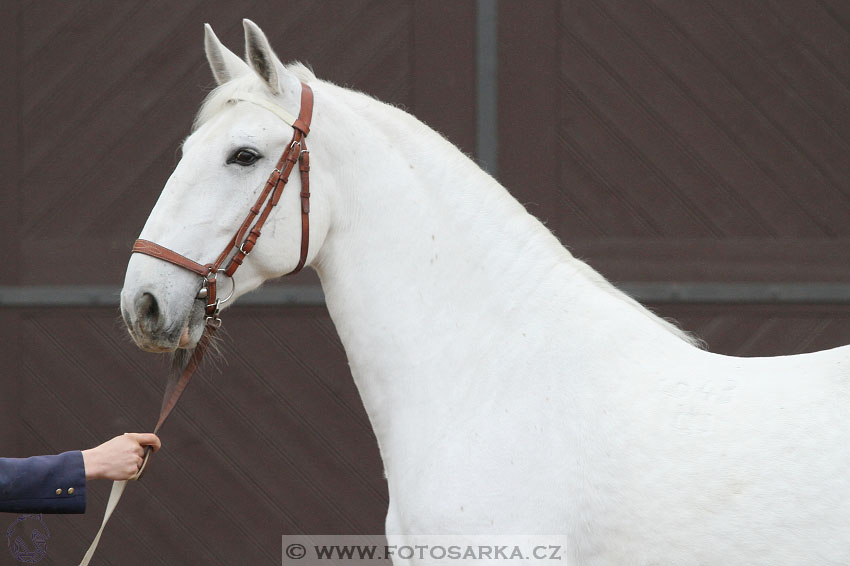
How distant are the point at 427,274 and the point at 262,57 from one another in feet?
2.21

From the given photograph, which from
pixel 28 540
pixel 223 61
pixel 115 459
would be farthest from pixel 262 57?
pixel 28 540

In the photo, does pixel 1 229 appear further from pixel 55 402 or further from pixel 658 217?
pixel 658 217

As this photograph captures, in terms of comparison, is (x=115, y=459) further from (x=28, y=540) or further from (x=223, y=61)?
(x=28, y=540)

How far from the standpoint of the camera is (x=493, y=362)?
1.88 meters

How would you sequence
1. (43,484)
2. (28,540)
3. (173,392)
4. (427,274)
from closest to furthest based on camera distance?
(43,484) → (427,274) → (173,392) → (28,540)

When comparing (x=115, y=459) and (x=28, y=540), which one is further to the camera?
(x=28, y=540)

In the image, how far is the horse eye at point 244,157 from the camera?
1895 mm

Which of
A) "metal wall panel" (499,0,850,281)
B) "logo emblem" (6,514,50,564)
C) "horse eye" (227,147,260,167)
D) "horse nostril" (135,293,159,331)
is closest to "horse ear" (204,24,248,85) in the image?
"horse eye" (227,147,260,167)

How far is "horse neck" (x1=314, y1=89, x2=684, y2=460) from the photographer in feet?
6.26

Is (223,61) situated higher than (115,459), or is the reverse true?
(223,61)

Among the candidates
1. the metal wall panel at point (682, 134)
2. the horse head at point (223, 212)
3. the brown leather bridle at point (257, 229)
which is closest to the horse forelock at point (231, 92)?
the horse head at point (223, 212)

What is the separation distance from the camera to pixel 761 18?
12.0 ft

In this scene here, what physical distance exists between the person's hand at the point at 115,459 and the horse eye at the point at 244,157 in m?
0.72

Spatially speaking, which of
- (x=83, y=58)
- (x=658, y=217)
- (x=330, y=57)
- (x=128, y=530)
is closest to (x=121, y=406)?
(x=128, y=530)
